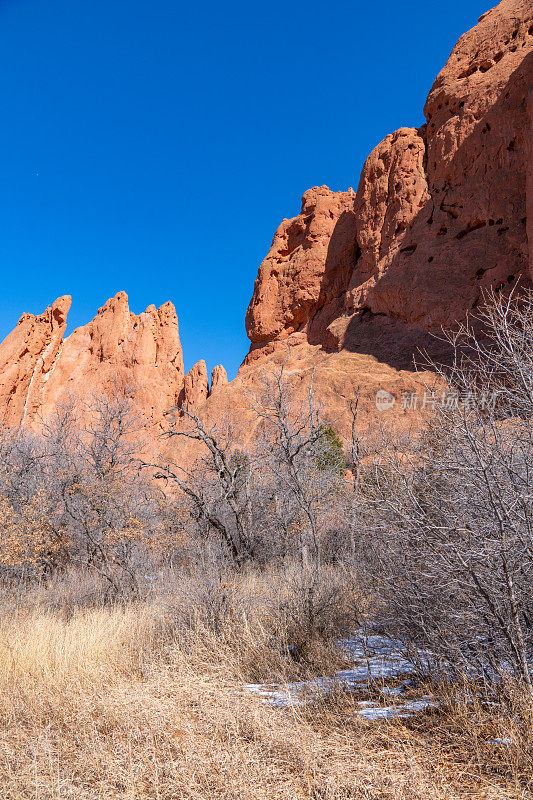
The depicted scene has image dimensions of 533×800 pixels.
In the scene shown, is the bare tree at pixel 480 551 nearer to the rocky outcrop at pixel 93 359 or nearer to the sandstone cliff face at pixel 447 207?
the sandstone cliff face at pixel 447 207

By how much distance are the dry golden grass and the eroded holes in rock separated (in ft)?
108

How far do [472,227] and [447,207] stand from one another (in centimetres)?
258

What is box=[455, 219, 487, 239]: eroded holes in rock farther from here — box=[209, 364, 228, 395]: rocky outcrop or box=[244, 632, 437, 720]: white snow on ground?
box=[244, 632, 437, 720]: white snow on ground

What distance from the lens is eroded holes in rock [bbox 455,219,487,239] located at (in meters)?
30.5

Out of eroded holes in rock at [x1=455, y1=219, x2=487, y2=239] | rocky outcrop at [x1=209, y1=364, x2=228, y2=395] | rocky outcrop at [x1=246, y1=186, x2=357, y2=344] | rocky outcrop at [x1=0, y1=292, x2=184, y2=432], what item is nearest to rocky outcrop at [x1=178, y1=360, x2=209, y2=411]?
rocky outcrop at [x1=209, y1=364, x2=228, y2=395]

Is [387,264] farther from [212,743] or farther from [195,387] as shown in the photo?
[212,743]

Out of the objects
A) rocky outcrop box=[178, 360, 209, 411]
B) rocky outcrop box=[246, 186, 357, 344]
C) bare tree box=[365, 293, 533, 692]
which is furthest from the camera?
rocky outcrop box=[178, 360, 209, 411]

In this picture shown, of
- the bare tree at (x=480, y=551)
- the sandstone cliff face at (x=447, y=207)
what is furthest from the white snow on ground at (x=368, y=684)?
the sandstone cliff face at (x=447, y=207)

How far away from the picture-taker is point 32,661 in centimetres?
485

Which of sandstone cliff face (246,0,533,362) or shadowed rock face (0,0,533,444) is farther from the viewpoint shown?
shadowed rock face (0,0,533,444)

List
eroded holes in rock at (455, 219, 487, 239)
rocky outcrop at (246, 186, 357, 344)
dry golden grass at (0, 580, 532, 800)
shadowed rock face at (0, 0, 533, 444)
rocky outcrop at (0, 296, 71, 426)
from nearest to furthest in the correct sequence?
dry golden grass at (0, 580, 532, 800)
shadowed rock face at (0, 0, 533, 444)
eroded holes in rock at (455, 219, 487, 239)
rocky outcrop at (246, 186, 357, 344)
rocky outcrop at (0, 296, 71, 426)

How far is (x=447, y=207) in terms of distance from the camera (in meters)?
32.3

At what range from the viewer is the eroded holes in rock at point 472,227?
30.5m

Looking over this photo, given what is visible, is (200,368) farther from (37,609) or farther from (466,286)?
(37,609)
